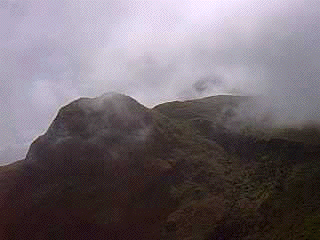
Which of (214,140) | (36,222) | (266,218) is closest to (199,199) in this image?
(266,218)

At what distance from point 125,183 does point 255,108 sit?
40.5 meters

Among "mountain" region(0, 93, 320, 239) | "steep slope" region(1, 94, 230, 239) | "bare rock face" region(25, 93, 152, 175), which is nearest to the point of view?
"mountain" region(0, 93, 320, 239)

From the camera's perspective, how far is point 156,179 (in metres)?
99.1

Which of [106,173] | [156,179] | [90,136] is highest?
[90,136]

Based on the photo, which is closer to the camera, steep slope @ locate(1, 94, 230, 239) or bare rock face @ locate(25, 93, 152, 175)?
steep slope @ locate(1, 94, 230, 239)

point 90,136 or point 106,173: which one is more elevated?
point 90,136

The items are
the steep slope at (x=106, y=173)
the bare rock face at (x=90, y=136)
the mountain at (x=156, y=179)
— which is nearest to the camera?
the mountain at (x=156, y=179)

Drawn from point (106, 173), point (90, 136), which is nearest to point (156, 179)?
point (106, 173)

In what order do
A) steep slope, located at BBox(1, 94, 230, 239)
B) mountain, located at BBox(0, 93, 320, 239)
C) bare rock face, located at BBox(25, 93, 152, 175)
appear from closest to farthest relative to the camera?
1. mountain, located at BBox(0, 93, 320, 239)
2. steep slope, located at BBox(1, 94, 230, 239)
3. bare rock face, located at BBox(25, 93, 152, 175)

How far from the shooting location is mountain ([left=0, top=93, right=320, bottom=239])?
3413 inches

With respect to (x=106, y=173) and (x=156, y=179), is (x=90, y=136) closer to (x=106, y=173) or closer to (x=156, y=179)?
(x=106, y=173)

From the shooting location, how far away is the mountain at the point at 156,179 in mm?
86688

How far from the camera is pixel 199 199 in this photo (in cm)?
9312

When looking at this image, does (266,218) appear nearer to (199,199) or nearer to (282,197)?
(282,197)
